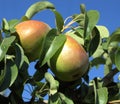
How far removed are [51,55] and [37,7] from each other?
239 mm

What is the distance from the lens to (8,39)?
100cm

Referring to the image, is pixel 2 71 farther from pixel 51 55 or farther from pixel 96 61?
pixel 96 61

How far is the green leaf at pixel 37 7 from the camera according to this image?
119 centimetres

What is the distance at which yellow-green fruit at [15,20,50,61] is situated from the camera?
1.07 m

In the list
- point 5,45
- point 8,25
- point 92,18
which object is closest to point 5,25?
point 8,25

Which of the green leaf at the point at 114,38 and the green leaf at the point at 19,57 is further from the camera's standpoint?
the green leaf at the point at 114,38

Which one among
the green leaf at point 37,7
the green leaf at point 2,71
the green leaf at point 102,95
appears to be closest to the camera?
the green leaf at point 2,71

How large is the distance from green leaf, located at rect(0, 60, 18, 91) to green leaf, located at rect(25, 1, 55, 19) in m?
0.24

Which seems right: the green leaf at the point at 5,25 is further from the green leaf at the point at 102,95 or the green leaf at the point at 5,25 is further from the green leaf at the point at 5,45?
the green leaf at the point at 102,95

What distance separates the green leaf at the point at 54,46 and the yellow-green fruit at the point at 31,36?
43mm

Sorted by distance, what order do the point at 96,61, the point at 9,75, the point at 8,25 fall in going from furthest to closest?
the point at 96,61 < the point at 8,25 < the point at 9,75

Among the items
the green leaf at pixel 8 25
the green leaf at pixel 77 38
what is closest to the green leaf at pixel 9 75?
the green leaf at pixel 8 25

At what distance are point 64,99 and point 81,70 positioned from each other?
87 millimetres

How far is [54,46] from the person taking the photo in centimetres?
105
